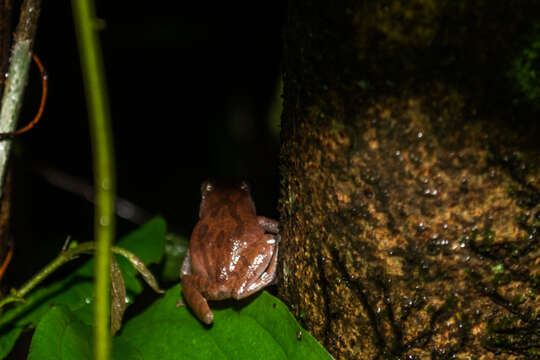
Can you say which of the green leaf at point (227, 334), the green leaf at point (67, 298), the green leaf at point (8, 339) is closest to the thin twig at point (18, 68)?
the green leaf at point (67, 298)

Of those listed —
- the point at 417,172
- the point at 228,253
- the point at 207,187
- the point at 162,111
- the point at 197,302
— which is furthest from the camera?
the point at 162,111

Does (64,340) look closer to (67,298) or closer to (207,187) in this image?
(67,298)

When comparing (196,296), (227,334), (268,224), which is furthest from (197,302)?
(268,224)

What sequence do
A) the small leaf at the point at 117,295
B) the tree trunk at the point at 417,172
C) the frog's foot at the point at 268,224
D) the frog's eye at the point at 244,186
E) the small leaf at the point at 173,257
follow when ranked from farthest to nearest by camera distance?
the frog's eye at the point at 244,186 → the small leaf at the point at 173,257 → the frog's foot at the point at 268,224 → the small leaf at the point at 117,295 → the tree trunk at the point at 417,172

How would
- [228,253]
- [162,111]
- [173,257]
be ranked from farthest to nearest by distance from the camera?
[162,111], [173,257], [228,253]

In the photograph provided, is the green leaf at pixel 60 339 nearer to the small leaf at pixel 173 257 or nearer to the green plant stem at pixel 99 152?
the green plant stem at pixel 99 152

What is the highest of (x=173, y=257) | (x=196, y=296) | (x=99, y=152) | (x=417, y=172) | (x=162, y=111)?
(x=417, y=172)
